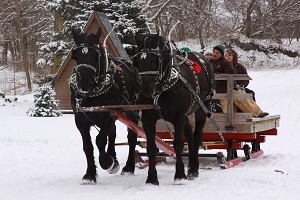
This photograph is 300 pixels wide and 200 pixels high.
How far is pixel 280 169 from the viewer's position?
26.9ft

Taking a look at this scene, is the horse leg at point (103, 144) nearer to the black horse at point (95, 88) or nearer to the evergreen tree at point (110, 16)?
the black horse at point (95, 88)

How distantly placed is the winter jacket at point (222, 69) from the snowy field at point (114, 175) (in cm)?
143

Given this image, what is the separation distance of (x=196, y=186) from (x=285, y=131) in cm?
956

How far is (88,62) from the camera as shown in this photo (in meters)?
6.76

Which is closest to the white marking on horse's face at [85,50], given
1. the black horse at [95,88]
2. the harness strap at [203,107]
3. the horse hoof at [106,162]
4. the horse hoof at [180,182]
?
the black horse at [95,88]

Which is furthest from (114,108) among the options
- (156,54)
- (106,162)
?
(156,54)

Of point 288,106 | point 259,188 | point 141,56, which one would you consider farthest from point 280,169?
point 288,106

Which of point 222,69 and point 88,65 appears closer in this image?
point 88,65

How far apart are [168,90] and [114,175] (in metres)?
1.90

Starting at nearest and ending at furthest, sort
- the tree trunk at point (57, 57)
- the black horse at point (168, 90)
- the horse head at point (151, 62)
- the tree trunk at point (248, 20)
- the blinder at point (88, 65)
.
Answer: the horse head at point (151, 62) → the black horse at point (168, 90) → the blinder at point (88, 65) → the tree trunk at point (57, 57) → the tree trunk at point (248, 20)

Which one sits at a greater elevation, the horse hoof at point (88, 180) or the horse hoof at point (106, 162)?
the horse hoof at point (106, 162)

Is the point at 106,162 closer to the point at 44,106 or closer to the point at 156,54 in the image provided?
the point at 156,54

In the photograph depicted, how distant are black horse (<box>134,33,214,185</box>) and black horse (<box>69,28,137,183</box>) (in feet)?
1.36

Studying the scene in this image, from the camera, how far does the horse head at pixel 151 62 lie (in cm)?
645
